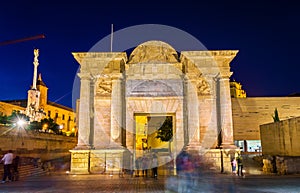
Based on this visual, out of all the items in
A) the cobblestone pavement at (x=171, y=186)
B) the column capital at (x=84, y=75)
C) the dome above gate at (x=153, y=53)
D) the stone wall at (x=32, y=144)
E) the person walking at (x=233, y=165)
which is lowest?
the cobblestone pavement at (x=171, y=186)

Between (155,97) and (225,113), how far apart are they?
4835 millimetres

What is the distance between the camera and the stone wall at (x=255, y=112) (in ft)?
102

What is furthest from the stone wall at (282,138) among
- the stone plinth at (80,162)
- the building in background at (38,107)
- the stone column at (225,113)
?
the building in background at (38,107)

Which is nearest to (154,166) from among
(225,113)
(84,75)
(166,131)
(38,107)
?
(225,113)

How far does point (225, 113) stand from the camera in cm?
1883

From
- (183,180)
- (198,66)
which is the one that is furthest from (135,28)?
(183,180)

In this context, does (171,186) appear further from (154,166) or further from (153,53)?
(153,53)

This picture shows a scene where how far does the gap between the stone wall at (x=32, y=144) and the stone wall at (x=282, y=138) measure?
1900 cm

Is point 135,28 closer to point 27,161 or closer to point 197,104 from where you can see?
point 197,104

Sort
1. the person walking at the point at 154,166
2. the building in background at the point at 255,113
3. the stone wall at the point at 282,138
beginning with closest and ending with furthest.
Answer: the person walking at the point at 154,166, the stone wall at the point at 282,138, the building in background at the point at 255,113

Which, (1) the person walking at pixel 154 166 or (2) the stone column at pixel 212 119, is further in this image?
(2) the stone column at pixel 212 119

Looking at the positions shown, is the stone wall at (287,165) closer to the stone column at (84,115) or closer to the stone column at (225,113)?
the stone column at (225,113)

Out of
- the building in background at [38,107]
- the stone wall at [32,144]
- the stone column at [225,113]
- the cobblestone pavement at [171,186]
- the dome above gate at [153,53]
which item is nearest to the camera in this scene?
the cobblestone pavement at [171,186]

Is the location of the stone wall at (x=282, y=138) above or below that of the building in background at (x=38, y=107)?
below
